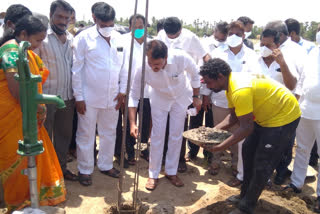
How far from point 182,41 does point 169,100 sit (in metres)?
1.31

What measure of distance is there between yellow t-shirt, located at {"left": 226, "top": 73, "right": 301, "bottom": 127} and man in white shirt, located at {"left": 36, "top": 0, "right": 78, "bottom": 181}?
6.29 ft

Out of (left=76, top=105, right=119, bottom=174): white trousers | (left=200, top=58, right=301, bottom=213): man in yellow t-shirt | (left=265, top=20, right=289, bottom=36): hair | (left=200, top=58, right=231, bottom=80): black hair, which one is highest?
(left=265, top=20, right=289, bottom=36): hair

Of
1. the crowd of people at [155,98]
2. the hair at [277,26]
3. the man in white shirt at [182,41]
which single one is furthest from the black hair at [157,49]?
the hair at [277,26]

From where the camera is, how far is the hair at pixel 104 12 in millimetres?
3557

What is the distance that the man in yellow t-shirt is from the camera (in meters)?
2.77

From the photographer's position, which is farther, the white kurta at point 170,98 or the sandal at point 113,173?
the sandal at point 113,173

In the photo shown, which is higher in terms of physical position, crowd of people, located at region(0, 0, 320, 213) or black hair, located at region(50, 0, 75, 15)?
black hair, located at region(50, 0, 75, 15)

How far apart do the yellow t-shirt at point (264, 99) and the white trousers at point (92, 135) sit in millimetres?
1691

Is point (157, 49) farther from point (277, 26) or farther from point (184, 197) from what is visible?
point (184, 197)

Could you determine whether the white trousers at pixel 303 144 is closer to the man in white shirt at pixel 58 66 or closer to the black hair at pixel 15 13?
the man in white shirt at pixel 58 66

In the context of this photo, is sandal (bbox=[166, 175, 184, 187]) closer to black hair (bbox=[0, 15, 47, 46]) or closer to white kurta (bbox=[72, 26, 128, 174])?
white kurta (bbox=[72, 26, 128, 174])

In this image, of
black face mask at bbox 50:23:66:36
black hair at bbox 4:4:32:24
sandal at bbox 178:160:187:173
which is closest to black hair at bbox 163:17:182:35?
black face mask at bbox 50:23:66:36

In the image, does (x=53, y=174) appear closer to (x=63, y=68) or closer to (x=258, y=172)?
(x=63, y=68)

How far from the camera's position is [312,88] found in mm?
3545
